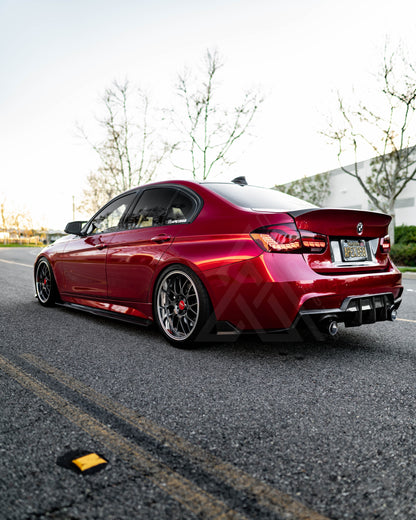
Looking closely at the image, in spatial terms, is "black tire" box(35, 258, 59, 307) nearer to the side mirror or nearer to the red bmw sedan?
the side mirror

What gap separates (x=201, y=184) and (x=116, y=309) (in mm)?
1629

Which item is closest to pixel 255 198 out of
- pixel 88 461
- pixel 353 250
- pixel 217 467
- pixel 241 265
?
pixel 241 265

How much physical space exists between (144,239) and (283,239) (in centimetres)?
159

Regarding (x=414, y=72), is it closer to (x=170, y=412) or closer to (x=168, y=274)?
(x=168, y=274)

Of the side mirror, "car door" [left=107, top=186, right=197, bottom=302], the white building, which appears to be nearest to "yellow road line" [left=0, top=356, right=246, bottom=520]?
"car door" [left=107, top=186, right=197, bottom=302]

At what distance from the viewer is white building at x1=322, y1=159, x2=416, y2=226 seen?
27828 mm

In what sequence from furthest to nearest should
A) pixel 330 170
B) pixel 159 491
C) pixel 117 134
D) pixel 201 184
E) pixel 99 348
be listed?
pixel 330 170, pixel 117 134, pixel 201 184, pixel 99 348, pixel 159 491

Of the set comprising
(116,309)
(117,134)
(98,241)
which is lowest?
(116,309)

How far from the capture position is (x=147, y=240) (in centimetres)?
440

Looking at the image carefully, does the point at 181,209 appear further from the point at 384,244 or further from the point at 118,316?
the point at 384,244

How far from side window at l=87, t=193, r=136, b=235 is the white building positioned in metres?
26.4

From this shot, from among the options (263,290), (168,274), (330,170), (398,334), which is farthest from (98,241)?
(330,170)

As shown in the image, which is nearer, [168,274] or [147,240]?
[168,274]

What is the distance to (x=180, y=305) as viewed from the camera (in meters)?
4.01
